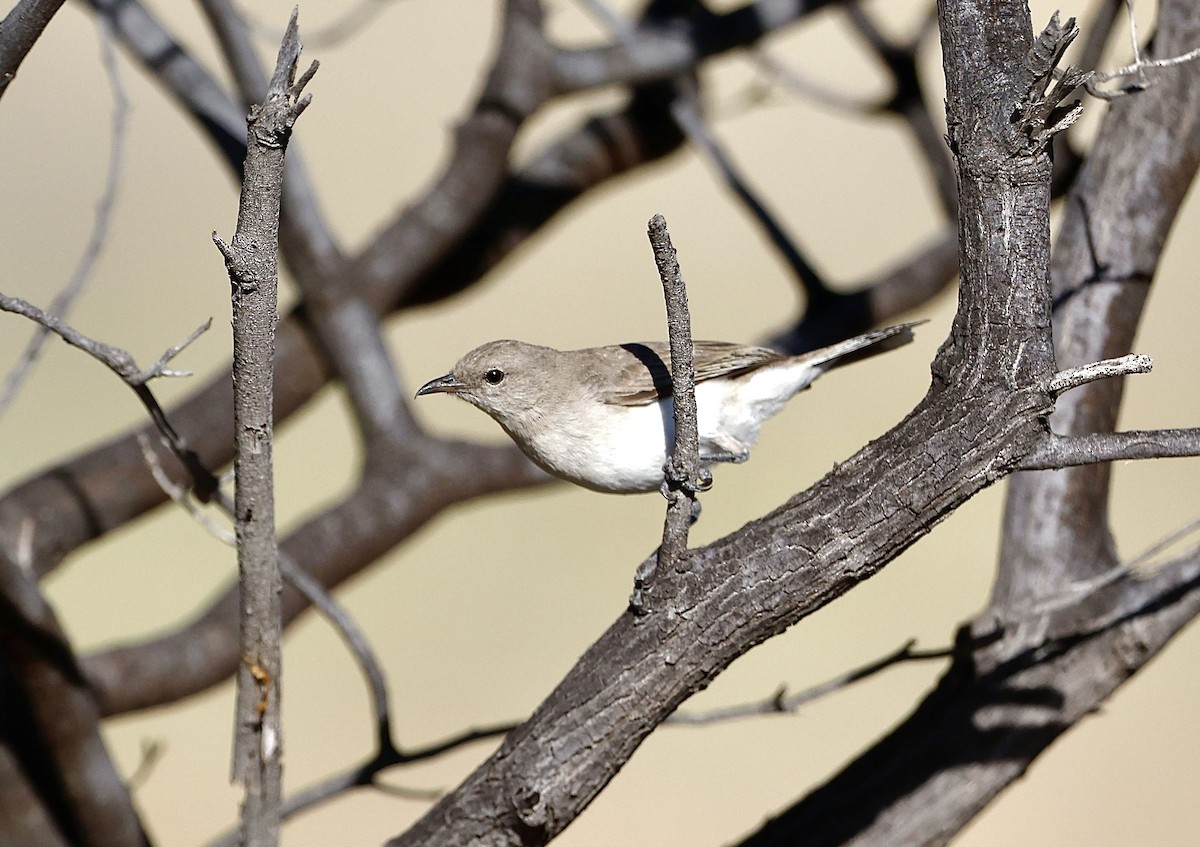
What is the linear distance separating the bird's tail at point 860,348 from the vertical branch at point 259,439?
1.54 meters

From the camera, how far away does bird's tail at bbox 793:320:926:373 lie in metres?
3.13

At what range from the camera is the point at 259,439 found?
2346 millimetres

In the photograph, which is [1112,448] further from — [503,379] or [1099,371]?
[503,379]

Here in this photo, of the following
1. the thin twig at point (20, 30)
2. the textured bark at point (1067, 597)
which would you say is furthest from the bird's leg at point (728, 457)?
the thin twig at point (20, 30)

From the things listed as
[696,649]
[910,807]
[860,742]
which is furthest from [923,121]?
[860,742]

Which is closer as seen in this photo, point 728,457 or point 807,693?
point 807,693

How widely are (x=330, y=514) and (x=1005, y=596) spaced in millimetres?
2256

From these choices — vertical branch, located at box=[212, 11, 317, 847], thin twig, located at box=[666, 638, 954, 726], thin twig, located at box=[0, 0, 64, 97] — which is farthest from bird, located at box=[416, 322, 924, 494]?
thin twig, located at box=[0, 0, 64, 97]

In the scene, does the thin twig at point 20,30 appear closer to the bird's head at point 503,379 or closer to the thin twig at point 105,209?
the thin twig at point 105,209

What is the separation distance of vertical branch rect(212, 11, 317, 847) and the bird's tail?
154cm

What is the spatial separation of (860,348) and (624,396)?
657 millimetres

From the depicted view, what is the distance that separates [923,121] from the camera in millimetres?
5426

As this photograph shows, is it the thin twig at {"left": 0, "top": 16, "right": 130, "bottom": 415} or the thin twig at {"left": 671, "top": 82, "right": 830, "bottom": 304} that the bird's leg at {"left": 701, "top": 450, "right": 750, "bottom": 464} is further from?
the thin twig at {"left": 0, "top": 16, "right": 130, "bottom": 415}

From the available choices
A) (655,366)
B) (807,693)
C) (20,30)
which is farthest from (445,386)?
→ (20,30)
